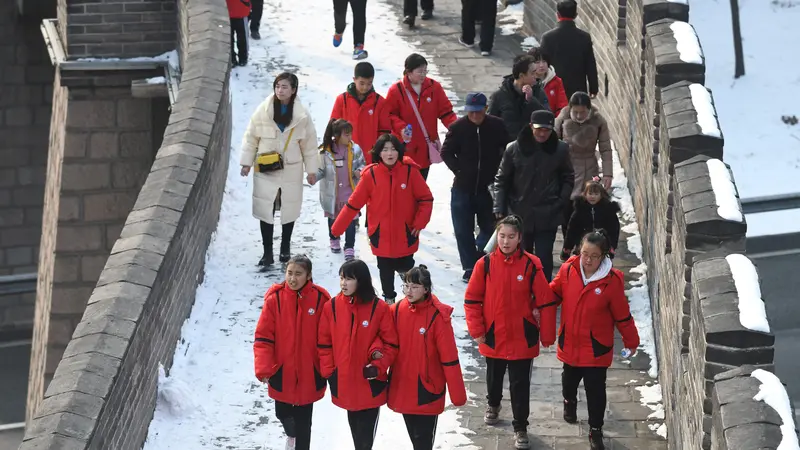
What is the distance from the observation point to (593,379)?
29.5ft

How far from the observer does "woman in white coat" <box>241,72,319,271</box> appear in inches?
441

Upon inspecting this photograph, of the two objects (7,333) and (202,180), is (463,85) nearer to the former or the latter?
(202,180)

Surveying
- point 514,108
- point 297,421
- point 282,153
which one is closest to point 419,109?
point 514,108

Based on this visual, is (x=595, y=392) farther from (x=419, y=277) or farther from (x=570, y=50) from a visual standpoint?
(x=570, y=50)

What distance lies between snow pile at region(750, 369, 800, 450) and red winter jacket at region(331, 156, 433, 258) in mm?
4102

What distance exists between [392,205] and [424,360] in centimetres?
218

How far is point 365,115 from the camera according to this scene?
11852 mm

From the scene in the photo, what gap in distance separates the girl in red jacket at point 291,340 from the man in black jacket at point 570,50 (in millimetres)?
5187

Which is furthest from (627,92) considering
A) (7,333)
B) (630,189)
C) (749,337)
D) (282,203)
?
(7,333)

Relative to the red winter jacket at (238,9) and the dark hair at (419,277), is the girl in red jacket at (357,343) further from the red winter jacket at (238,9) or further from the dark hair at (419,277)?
the red winter jacket at (238,9)

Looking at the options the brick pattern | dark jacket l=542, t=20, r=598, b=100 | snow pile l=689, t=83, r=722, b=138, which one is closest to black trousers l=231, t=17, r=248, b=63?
the brick pattern

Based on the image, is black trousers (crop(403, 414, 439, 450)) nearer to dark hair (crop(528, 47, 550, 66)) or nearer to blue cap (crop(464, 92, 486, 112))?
blue cap (crop(464, 92, 486, 112))

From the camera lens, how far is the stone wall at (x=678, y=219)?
291 inches

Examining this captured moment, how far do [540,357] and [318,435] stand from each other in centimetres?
183
